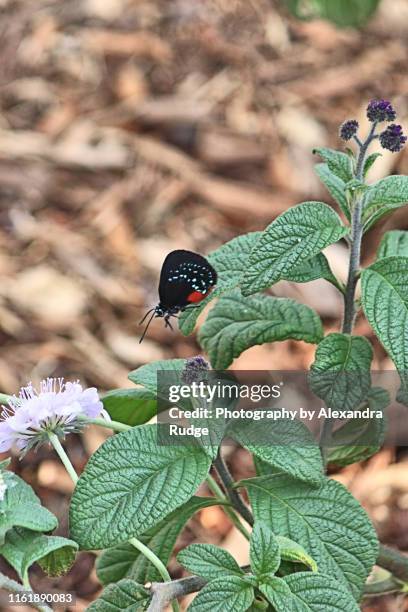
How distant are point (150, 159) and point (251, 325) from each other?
958 mm

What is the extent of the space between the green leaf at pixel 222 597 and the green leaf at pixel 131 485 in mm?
57

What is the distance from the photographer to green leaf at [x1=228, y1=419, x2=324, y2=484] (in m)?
0.69

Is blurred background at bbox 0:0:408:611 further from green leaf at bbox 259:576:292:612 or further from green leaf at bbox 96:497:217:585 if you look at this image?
green leaf at bbox 259:576:292:612

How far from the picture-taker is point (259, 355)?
1.39 metres

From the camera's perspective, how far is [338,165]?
713 mm

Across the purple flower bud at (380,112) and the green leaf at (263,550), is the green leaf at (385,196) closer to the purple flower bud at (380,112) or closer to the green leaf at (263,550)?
the purple flower bud at (380,112)

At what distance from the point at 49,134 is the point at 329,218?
117 cm

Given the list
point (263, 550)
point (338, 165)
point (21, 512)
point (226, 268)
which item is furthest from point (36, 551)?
point (338, 165)

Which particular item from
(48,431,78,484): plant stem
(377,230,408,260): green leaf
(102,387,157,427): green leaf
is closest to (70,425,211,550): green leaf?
(48,431,78,484): plant stem

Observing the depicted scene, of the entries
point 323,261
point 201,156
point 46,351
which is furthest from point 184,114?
point 323,261

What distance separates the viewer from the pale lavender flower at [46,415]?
633 mm

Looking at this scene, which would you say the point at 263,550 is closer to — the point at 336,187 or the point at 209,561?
the point at 209,561

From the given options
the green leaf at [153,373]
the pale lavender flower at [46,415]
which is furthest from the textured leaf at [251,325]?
the pale lavender flower at [46,415]

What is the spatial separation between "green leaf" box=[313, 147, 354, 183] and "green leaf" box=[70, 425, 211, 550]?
232mm
